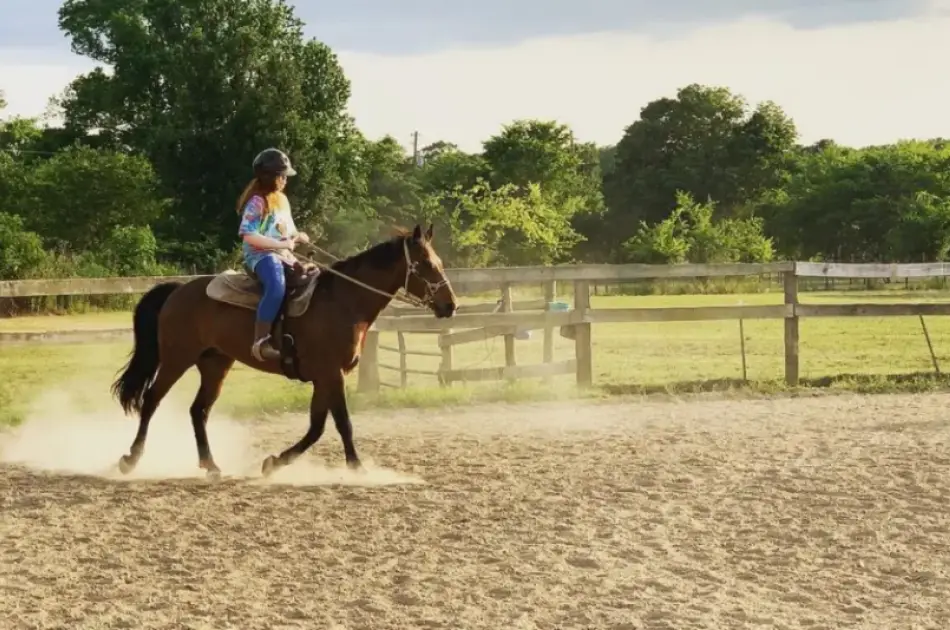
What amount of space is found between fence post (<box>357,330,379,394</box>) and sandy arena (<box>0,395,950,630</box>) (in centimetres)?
198

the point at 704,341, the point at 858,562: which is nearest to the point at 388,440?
the point at 858,562

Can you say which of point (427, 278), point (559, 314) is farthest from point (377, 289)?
point (559, 314)

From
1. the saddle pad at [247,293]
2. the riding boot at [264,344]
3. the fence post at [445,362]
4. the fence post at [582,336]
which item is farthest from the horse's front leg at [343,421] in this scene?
the fence post at [582,336]

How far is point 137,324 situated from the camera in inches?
324

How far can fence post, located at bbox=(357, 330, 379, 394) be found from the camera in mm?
11664

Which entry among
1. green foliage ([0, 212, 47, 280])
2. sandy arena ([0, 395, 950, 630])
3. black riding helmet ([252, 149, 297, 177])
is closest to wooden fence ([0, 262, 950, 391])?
sandy arena ([0, 395, 950, 630])

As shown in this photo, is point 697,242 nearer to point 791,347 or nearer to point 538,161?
point 538,161

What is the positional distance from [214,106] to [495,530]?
36.0 m

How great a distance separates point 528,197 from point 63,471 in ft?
161

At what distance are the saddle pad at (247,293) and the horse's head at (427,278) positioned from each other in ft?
2.29

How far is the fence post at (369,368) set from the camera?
11.7 meters

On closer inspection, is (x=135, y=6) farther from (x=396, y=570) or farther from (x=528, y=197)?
(x=396, y=570)

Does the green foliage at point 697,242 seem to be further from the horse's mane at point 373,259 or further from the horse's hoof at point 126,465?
the horse's hoof at point 126,465

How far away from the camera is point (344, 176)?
4612cm
